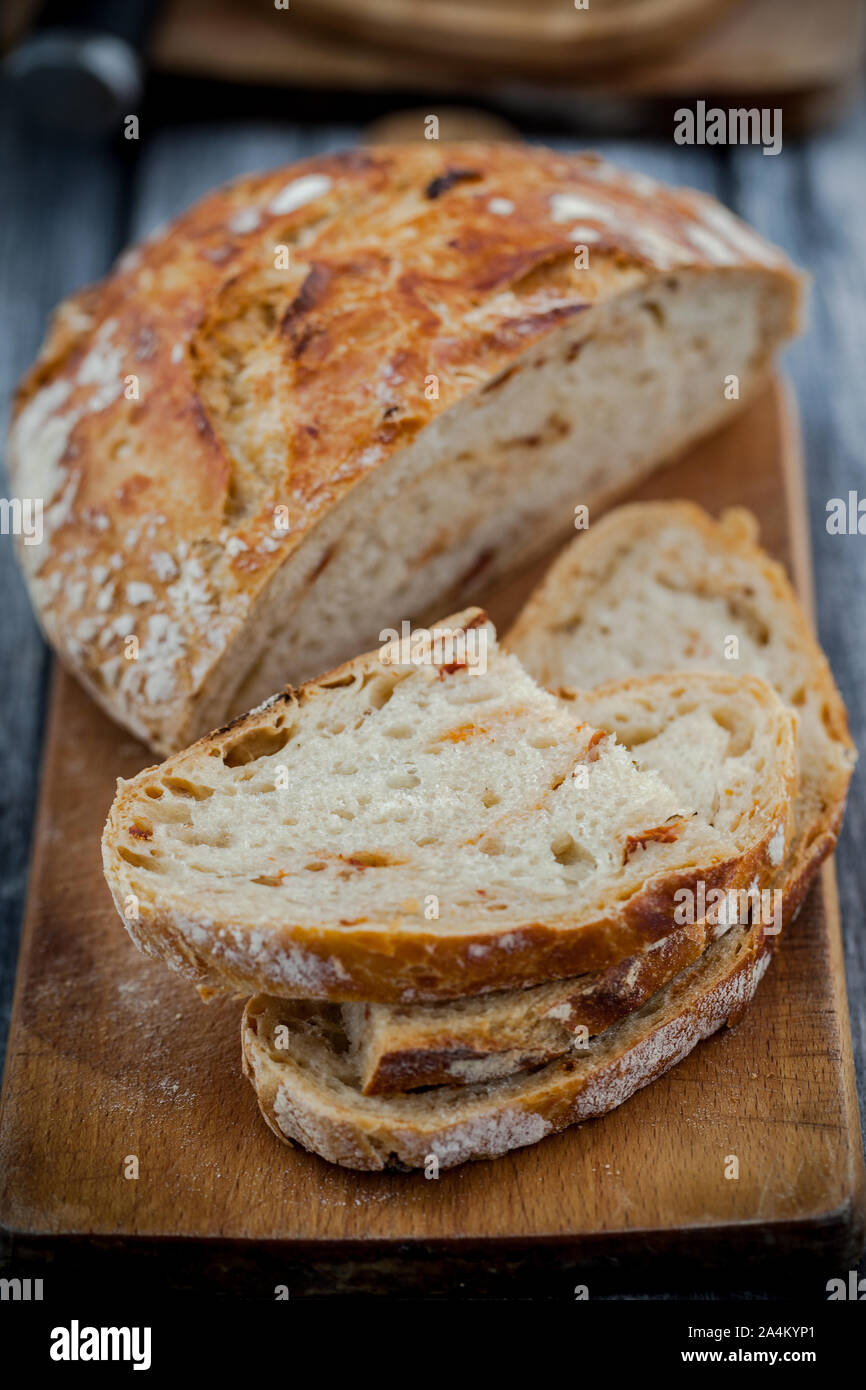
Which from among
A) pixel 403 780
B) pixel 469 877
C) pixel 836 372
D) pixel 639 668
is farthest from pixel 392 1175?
pixel 836 372

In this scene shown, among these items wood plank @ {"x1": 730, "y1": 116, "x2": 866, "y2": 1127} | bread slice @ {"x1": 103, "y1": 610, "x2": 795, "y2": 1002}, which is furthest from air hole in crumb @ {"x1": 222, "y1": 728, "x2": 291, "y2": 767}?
wood plank @ {"x1": 730, "y1": 116, "x2": 866, "y2": 1127}

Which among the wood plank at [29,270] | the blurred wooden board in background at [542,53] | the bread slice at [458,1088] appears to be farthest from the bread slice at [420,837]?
the blurred wooden board in background at [542,53]

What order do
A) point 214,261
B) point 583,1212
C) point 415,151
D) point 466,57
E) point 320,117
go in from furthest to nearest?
point 320,117
point 466,57
point 415,151
point 214,261
point 583,1212

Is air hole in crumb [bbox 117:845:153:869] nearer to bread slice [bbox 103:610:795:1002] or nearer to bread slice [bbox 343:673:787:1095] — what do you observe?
bread slice [bbox 103:610:795:1002]

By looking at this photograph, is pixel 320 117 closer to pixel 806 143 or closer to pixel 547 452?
pixel 806 143

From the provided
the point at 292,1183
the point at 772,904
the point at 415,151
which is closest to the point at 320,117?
the point at 415,151

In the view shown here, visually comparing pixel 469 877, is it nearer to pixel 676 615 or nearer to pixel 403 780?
pixel 403 780

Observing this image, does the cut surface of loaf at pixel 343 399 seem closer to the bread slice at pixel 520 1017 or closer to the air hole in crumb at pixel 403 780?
the air hole in crumb at pixel 403 780
